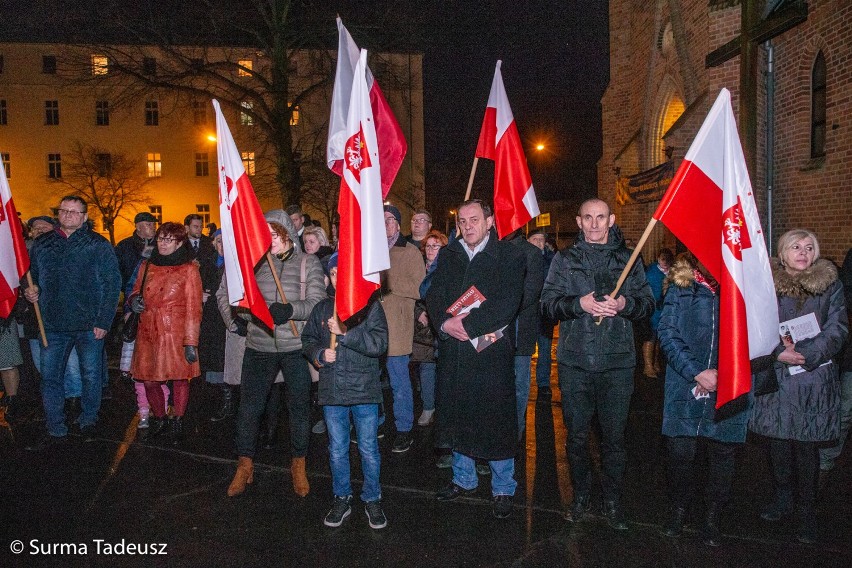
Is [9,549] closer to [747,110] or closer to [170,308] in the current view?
[170,308]

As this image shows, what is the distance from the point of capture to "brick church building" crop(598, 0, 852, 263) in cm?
991

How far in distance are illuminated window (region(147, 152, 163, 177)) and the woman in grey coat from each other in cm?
4833

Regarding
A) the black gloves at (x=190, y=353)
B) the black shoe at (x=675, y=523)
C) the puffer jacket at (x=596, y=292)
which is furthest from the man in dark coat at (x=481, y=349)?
the black gloves at (x=190, y=353)

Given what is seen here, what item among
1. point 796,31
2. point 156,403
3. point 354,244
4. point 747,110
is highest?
point 796,31

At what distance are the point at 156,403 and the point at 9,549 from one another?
2317mm

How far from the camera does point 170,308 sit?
6262 millimetres

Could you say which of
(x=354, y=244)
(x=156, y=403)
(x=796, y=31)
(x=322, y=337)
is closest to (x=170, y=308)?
(x=156, y=403)

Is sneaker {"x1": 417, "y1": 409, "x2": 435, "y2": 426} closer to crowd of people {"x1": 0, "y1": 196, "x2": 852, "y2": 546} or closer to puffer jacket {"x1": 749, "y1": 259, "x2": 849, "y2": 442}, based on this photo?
crowd of people {"x1": 0, "y1": 196, "x2": 852, "y2": 546}

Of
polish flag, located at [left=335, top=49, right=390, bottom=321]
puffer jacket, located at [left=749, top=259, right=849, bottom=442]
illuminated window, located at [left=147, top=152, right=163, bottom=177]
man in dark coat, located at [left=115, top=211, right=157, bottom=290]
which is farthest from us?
illuminated window, located at [left=147, top=152, right=163, bottom=177]

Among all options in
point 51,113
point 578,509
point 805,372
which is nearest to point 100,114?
point 51,113

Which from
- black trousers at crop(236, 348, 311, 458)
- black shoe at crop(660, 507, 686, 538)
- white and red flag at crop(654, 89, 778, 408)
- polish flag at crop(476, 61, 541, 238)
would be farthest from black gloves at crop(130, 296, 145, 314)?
black shoe at crop(660, 507, 686, 538)

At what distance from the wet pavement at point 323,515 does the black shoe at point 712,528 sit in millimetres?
60

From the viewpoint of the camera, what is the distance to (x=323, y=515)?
15.3ft

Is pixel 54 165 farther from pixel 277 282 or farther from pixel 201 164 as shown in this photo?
pixel 277 282
